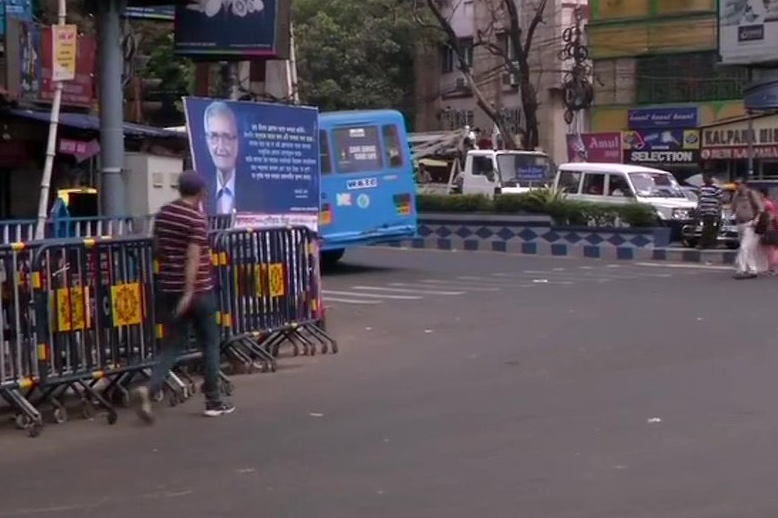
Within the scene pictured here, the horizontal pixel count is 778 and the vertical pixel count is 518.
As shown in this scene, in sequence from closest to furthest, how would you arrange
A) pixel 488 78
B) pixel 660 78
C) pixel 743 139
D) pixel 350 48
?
pixel 743 139 → pixel 660 78 → pixel 350 48 → pixel 488 78

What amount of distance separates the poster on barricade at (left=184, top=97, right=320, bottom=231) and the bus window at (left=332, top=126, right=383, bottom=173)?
9.11m

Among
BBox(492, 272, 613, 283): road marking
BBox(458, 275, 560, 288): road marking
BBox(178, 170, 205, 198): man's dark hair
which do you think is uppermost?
BBox(178, 170, 205, 198): man's dark hair

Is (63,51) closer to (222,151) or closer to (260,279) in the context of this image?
(222,151)

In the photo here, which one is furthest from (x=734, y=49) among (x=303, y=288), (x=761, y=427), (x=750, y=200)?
(x=761, y=427)

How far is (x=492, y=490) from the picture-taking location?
7820 millimetres

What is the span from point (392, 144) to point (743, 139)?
13.5 m

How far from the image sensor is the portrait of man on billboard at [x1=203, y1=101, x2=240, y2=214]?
13836 millimetres

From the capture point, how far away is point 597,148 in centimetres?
4119

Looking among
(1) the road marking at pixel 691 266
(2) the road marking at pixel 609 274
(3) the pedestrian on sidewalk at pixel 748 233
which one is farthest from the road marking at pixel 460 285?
(1) the road marking at pixel 691 266

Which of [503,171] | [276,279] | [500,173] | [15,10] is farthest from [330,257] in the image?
[276,279]

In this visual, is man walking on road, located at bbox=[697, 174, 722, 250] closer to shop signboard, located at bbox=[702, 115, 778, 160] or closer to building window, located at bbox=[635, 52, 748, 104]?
shop signboard, located at bbox=[702, 115, 778, 160]

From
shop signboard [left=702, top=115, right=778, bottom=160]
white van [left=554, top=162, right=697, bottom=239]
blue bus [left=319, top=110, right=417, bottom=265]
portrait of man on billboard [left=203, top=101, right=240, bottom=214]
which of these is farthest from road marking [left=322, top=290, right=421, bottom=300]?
shop signboard [left=702, top=115, right=778, bottom=160]

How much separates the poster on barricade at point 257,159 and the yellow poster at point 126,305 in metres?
2.72

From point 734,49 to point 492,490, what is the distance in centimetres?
3444
